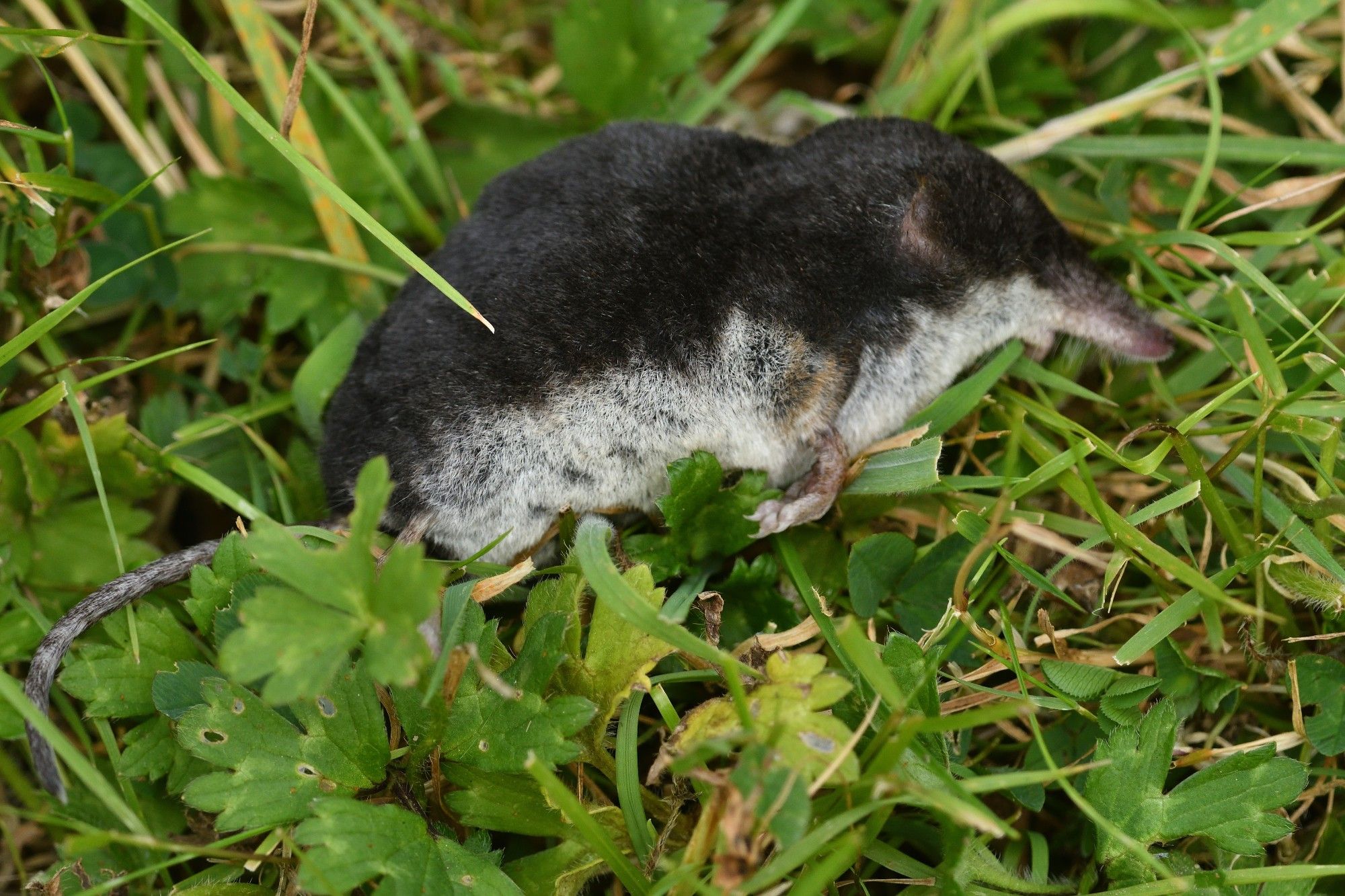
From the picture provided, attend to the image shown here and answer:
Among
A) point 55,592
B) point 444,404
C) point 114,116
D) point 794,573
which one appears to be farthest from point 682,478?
point 114,116

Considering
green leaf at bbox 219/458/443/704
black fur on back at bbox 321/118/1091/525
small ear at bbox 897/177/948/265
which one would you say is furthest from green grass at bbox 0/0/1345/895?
small ear at bbox 897/177/948/265

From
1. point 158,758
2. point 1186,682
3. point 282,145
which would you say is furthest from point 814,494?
point 158,758

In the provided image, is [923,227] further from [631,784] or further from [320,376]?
[320,376]

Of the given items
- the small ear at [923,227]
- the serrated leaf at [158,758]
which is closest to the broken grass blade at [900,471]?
the small ear at [923,227]

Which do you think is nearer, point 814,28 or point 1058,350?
point 1058,350

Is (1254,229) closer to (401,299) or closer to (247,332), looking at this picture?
(401,299)

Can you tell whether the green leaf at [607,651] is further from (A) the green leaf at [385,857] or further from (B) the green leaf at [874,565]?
(B) the green leaf at [874,565]
